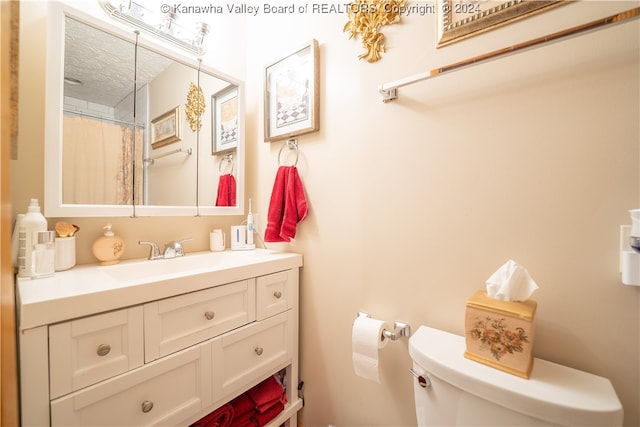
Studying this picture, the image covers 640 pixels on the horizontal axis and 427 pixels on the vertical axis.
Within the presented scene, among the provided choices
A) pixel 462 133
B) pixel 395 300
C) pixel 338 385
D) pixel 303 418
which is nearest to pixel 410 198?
pixel 462 133

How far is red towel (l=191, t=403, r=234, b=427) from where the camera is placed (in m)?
0.97

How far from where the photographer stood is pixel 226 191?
1454 millimetres

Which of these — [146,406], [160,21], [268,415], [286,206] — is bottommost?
[268,415]

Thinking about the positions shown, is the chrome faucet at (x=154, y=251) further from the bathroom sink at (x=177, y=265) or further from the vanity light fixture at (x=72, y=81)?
the vanity light fixture at (x=72, y=81)

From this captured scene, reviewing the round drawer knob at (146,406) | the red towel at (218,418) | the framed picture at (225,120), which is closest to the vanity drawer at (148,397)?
the round drawer knob at (146,406)

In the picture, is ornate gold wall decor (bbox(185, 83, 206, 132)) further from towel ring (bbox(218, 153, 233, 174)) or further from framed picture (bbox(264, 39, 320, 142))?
framed picture (bbox(264, 39, 320, 142))

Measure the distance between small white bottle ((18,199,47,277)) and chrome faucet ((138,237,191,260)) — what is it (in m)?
0.34

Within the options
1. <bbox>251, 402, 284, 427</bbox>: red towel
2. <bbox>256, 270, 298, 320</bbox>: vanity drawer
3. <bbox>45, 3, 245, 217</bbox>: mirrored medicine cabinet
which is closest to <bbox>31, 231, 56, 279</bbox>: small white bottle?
<bbox>45, 3, 245, 217</bbox>: mirrored medicine cabinet

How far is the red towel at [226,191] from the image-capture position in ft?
4.72

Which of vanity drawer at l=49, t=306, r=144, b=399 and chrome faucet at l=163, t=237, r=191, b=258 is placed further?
chrome faucet at l=163, t=237, r=191, b=258

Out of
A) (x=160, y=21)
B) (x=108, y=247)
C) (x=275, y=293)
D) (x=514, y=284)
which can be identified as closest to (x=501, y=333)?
(x=514, y=284)

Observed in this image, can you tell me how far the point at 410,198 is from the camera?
945 millimetres

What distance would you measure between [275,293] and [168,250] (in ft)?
1.79

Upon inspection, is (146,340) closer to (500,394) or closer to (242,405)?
(242,405)
